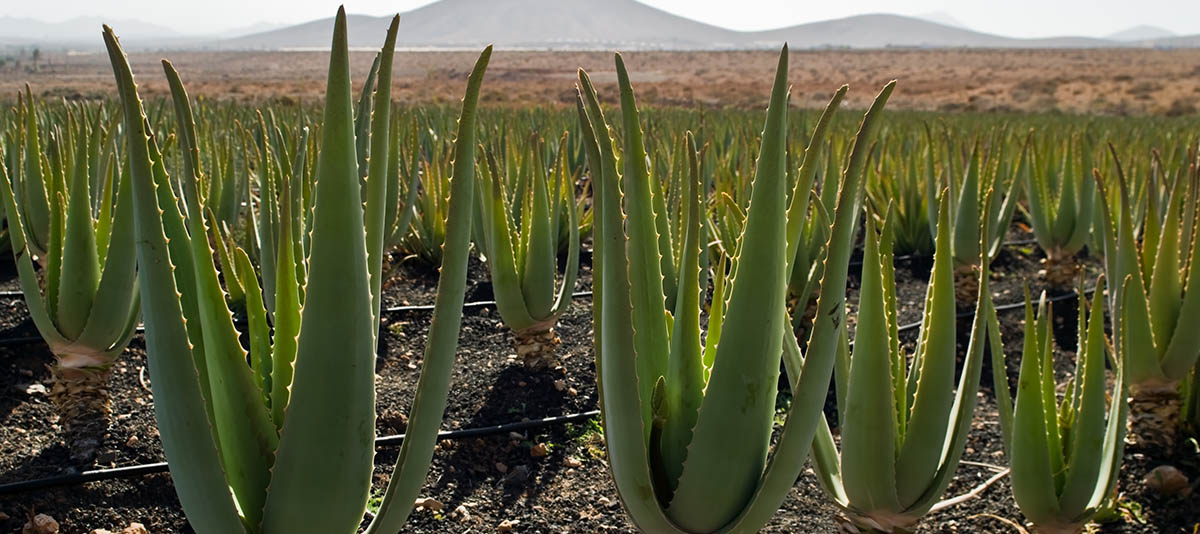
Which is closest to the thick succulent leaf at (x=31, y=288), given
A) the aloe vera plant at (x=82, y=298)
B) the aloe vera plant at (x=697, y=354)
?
the aloe vera plant at (x=82, y=298)

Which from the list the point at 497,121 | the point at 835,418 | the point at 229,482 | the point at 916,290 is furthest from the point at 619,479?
the point at 497,121

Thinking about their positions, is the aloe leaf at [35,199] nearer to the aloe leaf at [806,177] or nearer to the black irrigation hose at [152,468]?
the black irrigation hose at [152,468]

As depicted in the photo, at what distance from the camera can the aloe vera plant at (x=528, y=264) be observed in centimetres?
252

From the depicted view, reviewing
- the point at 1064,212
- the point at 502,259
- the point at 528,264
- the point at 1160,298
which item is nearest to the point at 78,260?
the point at 502,259

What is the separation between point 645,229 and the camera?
1063mm

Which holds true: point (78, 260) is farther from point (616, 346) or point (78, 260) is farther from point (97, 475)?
point (616, 346)

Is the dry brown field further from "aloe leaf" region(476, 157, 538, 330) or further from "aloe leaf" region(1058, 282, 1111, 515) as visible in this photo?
"aloe leaf" region(1058, 282, 1111, 515)

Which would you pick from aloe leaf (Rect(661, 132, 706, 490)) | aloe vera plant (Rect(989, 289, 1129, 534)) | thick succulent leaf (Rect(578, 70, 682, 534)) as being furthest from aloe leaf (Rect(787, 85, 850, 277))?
aloe vera plant (Rect(989, 289, 1129, 534))

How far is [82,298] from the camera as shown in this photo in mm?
1931

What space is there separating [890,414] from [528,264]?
1.54 metres

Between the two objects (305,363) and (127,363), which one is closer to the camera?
(305,363)

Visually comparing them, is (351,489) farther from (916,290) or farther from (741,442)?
(916,290)

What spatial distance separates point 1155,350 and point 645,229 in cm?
165

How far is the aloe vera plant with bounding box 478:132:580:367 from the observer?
252 cm
